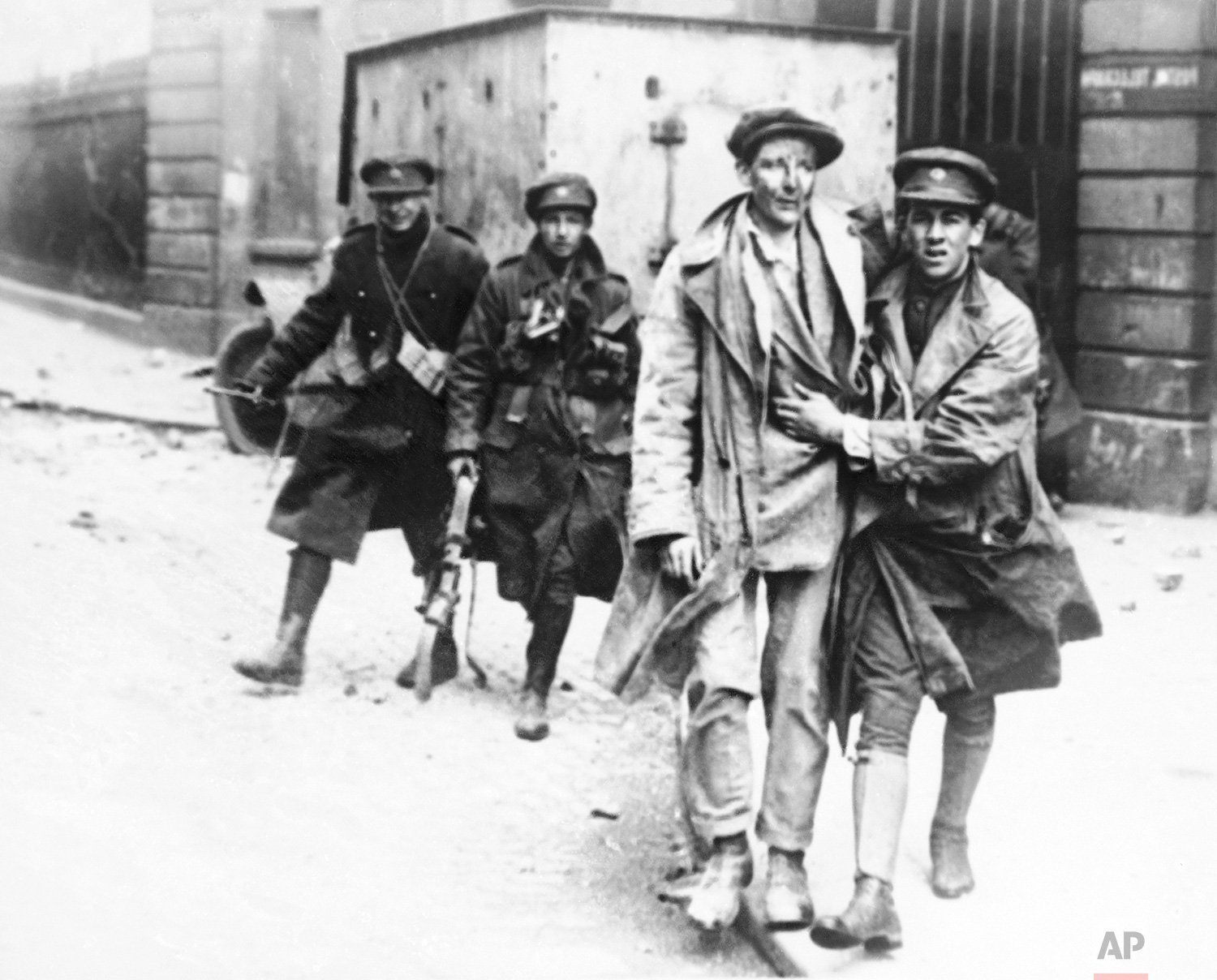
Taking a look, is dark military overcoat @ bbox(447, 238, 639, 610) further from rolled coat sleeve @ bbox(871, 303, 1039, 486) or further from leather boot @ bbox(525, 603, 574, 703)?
rolled coat sleeve @ bbox(871, 303, 1039, 486)

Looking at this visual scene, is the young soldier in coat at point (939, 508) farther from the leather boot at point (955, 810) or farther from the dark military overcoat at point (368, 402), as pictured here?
the dark military overcoat at point (368, 402)

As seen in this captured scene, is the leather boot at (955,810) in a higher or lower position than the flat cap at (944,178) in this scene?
lower

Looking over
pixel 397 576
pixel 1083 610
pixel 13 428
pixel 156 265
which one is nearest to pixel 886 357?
pixel 1083 610

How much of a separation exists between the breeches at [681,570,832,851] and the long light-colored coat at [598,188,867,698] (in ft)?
0.30

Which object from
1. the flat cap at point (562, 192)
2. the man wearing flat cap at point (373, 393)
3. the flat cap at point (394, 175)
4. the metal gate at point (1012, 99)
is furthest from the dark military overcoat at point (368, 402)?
the metal gate at point (1012, 99)

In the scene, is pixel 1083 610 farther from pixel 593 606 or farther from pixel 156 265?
pixel 156 265

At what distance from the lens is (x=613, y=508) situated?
6.30 meters

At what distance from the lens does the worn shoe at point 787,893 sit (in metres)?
4.06

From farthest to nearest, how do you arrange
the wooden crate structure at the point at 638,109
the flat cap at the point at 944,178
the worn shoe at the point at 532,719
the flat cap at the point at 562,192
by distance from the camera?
1. the wooden crate structure at the point at 638,109
2. the flat cap at the point at 562,192
3. the worn shoe at the point at 532,719
4. the flat cap at the point at 944,178

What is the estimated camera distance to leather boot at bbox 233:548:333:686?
6.49 metres

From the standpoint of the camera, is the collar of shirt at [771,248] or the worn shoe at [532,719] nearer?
the collar of shirt at [771,248]

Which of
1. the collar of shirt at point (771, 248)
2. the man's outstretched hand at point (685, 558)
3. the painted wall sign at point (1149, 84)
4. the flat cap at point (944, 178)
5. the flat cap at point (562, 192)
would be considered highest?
the painted wall sign at point (1149, 84)

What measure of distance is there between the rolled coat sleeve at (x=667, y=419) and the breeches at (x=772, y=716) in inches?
10.1

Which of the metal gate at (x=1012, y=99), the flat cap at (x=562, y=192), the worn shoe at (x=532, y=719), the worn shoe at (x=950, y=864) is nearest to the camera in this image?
the worn shoe at (x=950, y=864)
